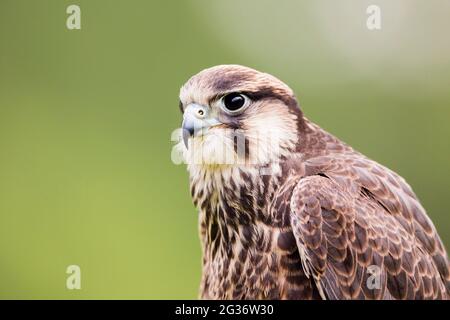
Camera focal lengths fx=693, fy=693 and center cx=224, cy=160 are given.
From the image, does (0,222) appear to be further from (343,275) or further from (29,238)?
(343,275)

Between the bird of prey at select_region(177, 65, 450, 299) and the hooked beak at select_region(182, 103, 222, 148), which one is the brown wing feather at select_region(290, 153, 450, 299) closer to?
the bird of prey at select_region(177, 65, 450, 299)

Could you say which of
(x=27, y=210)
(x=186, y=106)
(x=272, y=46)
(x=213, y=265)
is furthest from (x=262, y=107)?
(x=272, y=46)

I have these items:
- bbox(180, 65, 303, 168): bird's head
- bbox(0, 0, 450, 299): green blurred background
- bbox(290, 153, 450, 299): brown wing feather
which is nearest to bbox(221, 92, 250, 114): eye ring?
bbox(180, 65, 303, 168): bird's head

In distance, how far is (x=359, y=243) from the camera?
3.29 metres

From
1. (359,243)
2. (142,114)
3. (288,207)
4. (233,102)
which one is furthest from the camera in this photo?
(142,114)

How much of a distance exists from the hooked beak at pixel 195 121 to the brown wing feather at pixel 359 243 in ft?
1.82

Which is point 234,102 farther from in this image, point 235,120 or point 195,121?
point 195,121

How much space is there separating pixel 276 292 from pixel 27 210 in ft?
11.4

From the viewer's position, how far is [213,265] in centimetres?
375

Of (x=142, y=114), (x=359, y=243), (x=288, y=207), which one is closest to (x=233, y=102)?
(x=288, y=207)

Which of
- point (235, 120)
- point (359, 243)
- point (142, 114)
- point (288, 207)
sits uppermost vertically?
point (142, 114)

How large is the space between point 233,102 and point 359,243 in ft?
3.14

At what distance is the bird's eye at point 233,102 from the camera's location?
356 centimetres

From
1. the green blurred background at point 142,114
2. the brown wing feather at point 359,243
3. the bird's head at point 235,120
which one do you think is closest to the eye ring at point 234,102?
the bird's head at point 235,120
